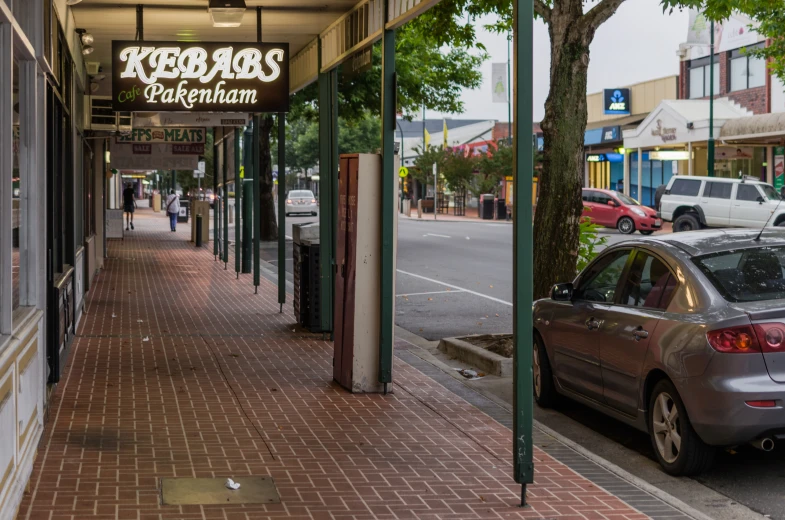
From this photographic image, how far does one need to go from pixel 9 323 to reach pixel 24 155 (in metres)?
1.84

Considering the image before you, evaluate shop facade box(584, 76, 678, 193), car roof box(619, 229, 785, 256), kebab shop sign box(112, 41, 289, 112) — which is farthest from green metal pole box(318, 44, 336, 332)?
shop facade box(584, 76, 678, 193)

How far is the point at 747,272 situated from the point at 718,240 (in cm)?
54

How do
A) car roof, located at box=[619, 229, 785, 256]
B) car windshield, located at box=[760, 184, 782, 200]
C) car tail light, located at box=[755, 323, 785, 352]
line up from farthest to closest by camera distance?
car windshield, located at box=[760, 184, 782, 200] < car roof, located at box=[619, 229, 785, 256] < car tail light, located at box=[755, 323, 785, 352]

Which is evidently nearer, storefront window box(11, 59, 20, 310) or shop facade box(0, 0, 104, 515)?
shop facade box(0, 0, 104, 515)

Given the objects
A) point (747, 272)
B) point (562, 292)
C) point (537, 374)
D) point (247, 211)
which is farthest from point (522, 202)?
point (247, 211)

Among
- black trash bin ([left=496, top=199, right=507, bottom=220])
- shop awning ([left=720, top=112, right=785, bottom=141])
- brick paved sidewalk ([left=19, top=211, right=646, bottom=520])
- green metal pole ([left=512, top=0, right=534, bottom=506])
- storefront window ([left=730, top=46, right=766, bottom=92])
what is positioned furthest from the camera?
black trash bin ([left=496, top=199, right=507, bottom=220])

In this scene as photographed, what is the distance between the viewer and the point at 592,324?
7.91 meters

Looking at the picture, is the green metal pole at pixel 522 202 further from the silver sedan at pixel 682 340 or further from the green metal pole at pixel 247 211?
the green metal pole at pixel 247 211

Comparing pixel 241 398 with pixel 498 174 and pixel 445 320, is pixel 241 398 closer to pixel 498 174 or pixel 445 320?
pixel 445 320

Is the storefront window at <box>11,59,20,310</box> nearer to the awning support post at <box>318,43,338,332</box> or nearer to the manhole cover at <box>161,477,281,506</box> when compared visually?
the manhole cover at <box>161,477,281,506</box>

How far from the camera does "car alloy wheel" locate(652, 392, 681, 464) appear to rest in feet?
22.4

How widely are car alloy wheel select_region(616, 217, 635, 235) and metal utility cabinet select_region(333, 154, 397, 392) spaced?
99.5ft

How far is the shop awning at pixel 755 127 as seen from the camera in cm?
3797

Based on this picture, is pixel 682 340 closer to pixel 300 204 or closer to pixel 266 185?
pixel 266 185
